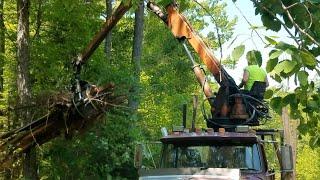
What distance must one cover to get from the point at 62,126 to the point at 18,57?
290cm

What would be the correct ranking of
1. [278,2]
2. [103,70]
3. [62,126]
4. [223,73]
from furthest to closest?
1. [103,70]
2. [62,126]
3. [223,73]
4. [278,2]

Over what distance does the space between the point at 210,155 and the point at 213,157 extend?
0.06m

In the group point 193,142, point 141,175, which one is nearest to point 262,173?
point 193,142

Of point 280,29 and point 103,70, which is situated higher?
point 103,70

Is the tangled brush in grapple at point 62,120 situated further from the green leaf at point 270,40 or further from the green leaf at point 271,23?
the green leaf at point 270,40

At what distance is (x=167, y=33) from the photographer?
110 feet

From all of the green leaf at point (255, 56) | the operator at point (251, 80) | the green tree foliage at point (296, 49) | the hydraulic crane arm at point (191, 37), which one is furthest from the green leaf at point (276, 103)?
the hydraulic crane arm at point (191, 37)

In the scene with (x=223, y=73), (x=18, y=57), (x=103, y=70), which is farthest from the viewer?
(x=103, y=70)

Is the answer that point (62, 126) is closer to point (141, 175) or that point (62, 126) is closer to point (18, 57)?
point (18, 57)

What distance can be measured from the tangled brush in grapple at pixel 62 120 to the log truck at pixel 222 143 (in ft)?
7.53

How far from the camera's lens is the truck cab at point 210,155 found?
9.20 meters

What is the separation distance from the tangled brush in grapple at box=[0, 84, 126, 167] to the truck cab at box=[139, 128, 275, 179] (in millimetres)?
3034

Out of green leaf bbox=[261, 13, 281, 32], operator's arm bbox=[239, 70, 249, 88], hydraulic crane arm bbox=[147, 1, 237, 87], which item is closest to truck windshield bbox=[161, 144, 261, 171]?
operator's arm bbox=[239, 70, 249, 88]

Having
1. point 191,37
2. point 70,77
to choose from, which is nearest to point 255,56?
point 191,37
